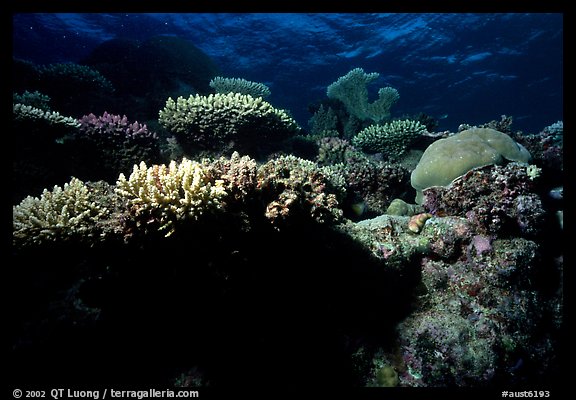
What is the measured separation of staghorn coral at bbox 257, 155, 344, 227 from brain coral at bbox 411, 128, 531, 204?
2.44 meters

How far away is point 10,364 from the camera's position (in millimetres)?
2539

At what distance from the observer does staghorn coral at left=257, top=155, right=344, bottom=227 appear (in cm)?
314

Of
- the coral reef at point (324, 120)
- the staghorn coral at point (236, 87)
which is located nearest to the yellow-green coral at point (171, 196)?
the staghorn coral at point (236, 87)

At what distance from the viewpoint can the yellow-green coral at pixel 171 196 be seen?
2.59 m

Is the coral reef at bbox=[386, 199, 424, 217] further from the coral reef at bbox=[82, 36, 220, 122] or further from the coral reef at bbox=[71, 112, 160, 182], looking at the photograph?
the coral reef at bbox=[82, 36, 220, 122]

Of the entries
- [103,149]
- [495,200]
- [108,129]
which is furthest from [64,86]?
[495,200]

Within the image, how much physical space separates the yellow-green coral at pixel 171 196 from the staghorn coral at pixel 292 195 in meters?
0.61

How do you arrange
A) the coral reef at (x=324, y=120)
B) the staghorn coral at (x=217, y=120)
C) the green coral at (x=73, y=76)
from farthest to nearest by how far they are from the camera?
the coral reef at (x=324, y=120), the green coral at (x=73, y=76), the staghorn coral at (x=217, y=120)

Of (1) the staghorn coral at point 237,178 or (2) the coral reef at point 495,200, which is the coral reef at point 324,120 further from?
(1) the staghorn coral at point 237,178

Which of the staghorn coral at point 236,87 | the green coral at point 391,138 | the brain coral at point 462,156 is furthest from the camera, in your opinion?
the staghorn coral at point 236,87

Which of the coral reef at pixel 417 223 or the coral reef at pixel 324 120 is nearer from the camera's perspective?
the coral reef at pixel 417 223

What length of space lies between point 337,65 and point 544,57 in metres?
20.2

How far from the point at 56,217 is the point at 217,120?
11.7 feet

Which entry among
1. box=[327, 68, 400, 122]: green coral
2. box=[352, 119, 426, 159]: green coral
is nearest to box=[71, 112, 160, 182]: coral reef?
box=[352, 119, 426, 159]: green coral
